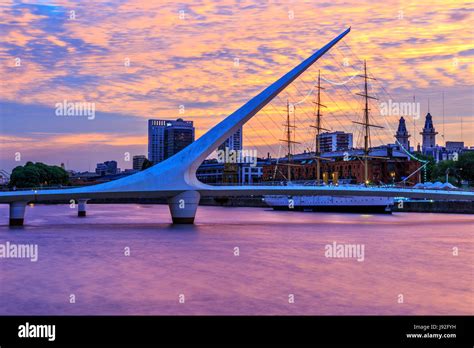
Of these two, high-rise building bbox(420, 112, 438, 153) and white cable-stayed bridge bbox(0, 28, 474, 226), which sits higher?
high-rise building bbox(420, 112, 438, 153)

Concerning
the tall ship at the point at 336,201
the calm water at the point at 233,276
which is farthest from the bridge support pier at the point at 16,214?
the tall ship at the point at 336,201

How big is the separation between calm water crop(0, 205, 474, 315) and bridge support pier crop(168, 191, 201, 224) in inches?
201

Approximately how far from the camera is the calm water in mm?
9727

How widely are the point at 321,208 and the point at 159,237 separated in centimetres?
3307

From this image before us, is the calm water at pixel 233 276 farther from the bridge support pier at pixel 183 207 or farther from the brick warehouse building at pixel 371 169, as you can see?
the brick warehouse building at pixel 371 169

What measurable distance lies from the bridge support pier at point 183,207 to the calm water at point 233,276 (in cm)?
512

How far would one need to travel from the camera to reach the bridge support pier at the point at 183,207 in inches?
1041

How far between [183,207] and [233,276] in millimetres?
14303

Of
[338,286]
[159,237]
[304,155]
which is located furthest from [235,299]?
[304,155]

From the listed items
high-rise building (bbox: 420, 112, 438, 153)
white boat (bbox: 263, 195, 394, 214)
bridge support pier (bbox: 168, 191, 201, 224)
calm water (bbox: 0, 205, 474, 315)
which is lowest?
white boat (bbox: 263, 195, 394, 214)

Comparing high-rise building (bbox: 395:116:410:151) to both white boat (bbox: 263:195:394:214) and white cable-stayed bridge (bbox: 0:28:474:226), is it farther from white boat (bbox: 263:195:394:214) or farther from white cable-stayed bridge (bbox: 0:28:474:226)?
white cable-stayed bridge (bbox: 0:28:474:226)

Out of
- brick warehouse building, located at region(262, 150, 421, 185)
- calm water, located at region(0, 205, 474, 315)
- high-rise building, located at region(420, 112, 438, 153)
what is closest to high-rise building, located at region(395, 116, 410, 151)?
high-rise building, located at region(420, 112, 438, 153)

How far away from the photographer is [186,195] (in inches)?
1028

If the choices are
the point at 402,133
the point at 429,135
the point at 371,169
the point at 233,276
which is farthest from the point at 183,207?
the point at 429,135
